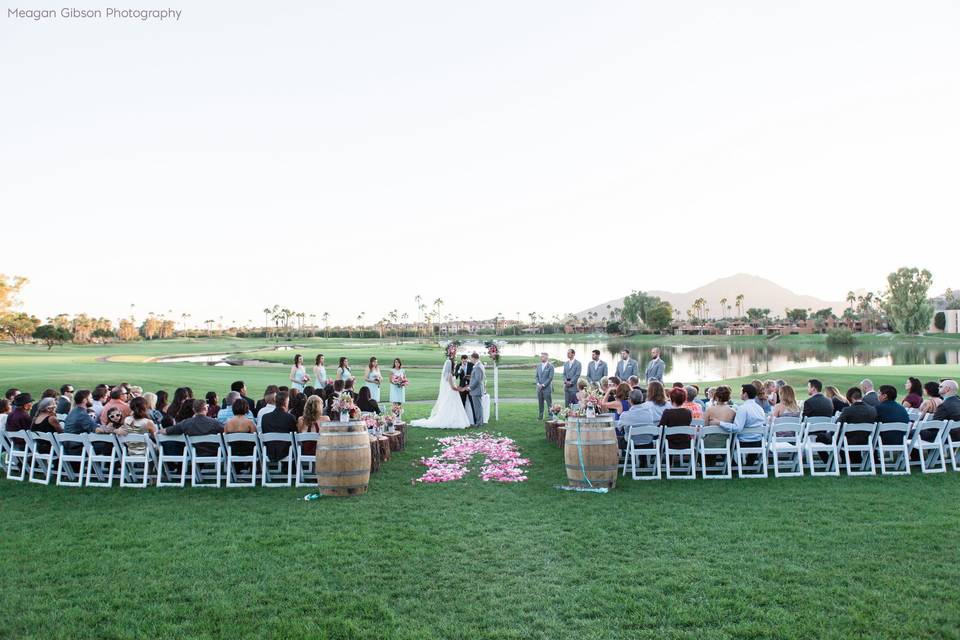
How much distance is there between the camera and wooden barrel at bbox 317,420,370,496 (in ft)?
29.7

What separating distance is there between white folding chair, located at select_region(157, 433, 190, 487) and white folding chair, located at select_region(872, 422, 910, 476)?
10.8 metres

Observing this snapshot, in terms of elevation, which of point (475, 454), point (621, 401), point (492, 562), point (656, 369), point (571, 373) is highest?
point (656, 369)

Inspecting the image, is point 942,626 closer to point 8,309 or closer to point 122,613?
point 122,613

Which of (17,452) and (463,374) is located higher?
(463,374)

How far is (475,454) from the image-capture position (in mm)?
12727

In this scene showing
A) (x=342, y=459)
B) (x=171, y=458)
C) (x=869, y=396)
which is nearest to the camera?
(x=342, y=459)

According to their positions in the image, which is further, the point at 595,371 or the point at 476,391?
the point at 595,371

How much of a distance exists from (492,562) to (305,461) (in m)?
4.74

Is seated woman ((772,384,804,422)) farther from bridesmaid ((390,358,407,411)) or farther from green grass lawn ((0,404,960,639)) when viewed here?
bridesmaid ((390,358,407,411))

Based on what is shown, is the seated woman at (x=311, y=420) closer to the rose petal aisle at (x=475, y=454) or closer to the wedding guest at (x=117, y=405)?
the rose petal aisle at (x=475, y=454)

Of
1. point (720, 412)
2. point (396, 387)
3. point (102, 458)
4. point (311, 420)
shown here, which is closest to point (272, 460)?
point (311, 420)

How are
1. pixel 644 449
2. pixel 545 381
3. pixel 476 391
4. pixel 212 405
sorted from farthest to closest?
pixel 545 381, pixel 476 391, pixel 212 405, pixel 644 449

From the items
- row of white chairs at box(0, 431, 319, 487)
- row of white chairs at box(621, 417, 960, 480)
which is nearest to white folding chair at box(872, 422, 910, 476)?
row of white chairs at box(621, 417, 960, 480)

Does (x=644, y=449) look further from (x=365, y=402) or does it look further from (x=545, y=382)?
(x=545, y=382)
